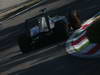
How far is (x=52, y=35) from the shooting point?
1819cm

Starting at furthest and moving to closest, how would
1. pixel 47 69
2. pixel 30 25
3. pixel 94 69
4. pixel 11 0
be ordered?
pixel 11 0 → pixel 30 25 → pixel 47 69 → pixel 94 69

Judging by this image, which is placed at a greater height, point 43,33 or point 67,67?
point 43,33

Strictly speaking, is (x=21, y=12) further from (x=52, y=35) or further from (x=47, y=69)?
(x=47, y=69)

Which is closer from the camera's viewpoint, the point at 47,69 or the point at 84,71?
the point at 84,71

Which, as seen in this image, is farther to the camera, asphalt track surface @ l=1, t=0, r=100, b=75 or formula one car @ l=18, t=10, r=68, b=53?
formula one car @ l=18, t=10, r=68, b=53

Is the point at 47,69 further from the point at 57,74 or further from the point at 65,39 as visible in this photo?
the point at 65,39

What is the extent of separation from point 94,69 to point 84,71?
1.34 feet

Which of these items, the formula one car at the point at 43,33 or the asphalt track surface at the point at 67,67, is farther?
the formula one car at the point at 43,33

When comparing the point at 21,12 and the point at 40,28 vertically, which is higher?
the point at 40,28

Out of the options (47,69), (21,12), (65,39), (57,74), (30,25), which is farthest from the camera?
(21,12)

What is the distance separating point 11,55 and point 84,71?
7315 mm

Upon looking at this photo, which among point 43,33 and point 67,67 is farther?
point 43,33

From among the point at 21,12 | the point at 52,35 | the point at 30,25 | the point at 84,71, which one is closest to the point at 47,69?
the point at 84,71

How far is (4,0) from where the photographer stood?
130 ft
